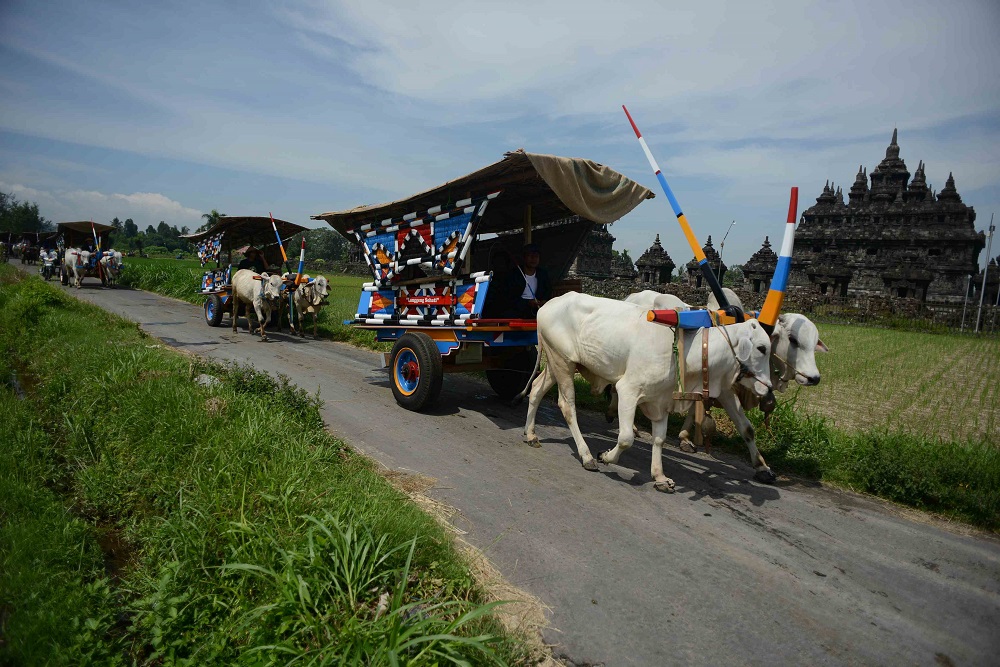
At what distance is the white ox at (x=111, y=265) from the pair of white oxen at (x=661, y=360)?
2323cm

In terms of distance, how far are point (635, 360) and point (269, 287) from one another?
9.66 m

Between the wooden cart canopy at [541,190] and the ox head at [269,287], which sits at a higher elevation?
the wooden cart canopy at [541,190]

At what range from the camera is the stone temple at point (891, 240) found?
29484 mm

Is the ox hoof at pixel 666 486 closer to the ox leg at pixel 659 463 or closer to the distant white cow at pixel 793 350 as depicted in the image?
the ox leg at pixel 659 463

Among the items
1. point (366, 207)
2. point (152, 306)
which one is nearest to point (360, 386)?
point (366, 207)

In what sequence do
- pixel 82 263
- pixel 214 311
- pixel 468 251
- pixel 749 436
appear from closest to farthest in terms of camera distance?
pixel 749 436
pixel 468 251
pixel 214 311
pixel 82 263

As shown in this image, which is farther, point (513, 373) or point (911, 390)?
point (911, 390)

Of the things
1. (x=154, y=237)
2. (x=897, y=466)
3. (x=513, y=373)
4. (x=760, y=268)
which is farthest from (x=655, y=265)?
(x=154, y=237)

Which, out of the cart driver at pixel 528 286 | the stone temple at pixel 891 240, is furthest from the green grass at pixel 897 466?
the stone temple at pixel 891 240

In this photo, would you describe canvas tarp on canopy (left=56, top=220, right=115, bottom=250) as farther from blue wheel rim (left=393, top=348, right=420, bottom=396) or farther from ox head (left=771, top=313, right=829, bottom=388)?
ox head (left=771, top=313, right=829, bottom=388)

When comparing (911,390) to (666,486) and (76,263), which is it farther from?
(76,263)

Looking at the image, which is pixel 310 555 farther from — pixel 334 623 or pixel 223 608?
pixel 223 608

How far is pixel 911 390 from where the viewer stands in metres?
9.47

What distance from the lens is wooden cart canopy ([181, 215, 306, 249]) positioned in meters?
12.1
